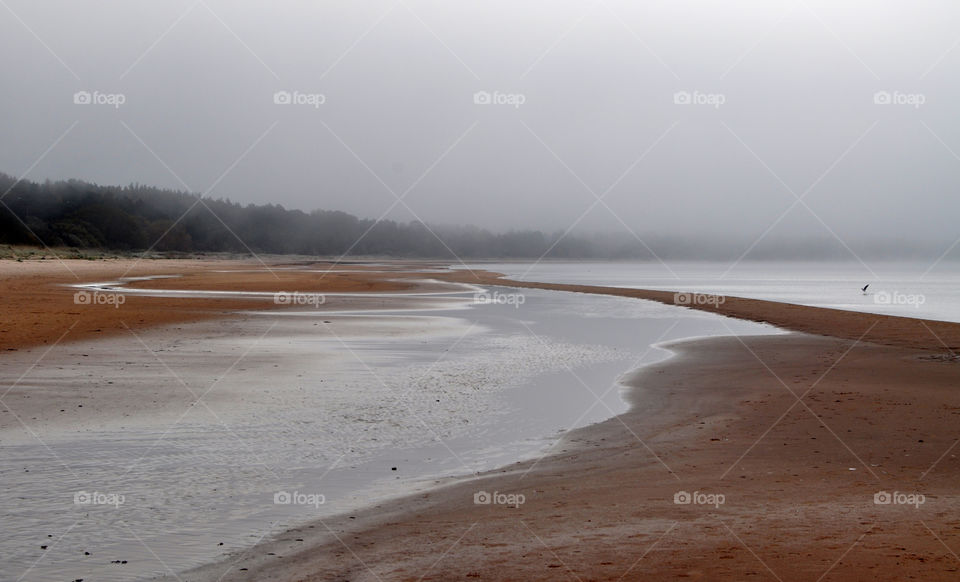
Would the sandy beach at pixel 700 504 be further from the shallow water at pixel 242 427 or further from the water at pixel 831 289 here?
the water at pixel 831 289

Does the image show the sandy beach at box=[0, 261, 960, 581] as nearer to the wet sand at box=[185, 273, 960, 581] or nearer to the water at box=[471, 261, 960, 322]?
the wet sand at box=[185, 273, 960, 581]

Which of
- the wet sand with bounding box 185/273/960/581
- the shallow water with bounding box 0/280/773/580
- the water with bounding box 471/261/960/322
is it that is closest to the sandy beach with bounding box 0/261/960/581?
the wet sand with bounding box 185/273/960/581

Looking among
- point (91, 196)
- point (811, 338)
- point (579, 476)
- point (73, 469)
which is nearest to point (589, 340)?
point (811, 338)

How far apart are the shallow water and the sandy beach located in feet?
2.37

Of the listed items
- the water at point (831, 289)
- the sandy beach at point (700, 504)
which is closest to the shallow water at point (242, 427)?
the sandy beach at point (700, 504)

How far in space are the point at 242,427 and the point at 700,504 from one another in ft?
23.4

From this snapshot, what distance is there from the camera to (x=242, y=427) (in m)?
12.1

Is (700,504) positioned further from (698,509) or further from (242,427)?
(242,427)

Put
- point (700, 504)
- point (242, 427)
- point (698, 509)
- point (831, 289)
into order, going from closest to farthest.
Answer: point (698, 509)
point (700, 504)
point (242, 427)
point (831, 289)

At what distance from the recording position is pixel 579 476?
9.45 metres

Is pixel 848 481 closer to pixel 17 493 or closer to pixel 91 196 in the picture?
pixel 17 493

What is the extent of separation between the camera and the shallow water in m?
7.42

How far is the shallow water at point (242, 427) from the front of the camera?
7.42 metres

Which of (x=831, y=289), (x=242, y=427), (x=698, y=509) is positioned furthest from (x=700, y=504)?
(x=831, y=289)
